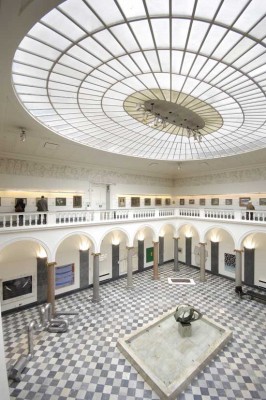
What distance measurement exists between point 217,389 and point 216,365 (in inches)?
38.2

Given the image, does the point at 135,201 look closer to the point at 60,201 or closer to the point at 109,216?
the point at 109,216

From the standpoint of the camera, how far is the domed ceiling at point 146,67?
3.79 metres

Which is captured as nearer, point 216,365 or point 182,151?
point 216,365

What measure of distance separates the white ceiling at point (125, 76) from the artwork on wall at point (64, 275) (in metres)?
7.11

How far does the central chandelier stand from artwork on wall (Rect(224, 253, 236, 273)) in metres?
10.8

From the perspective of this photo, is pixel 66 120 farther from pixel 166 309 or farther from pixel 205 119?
pixel 166 309

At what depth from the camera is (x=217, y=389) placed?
636 cm

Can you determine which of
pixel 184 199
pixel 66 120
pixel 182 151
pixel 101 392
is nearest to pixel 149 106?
pixel 66 120

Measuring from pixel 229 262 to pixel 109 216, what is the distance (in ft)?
32.6

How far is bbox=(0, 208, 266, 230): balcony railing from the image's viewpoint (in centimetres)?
994

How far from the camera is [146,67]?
539 centimetres

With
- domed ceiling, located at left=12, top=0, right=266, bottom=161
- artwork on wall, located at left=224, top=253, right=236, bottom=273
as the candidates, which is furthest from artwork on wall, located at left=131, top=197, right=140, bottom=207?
domed ceiling, located at left=12, top=0, right=266, bottom=161

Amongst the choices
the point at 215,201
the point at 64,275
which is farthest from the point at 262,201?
the point at 64,275

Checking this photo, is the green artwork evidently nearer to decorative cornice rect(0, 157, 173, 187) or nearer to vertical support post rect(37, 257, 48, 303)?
decorative cornice rect(0, 157, 173, 187)
